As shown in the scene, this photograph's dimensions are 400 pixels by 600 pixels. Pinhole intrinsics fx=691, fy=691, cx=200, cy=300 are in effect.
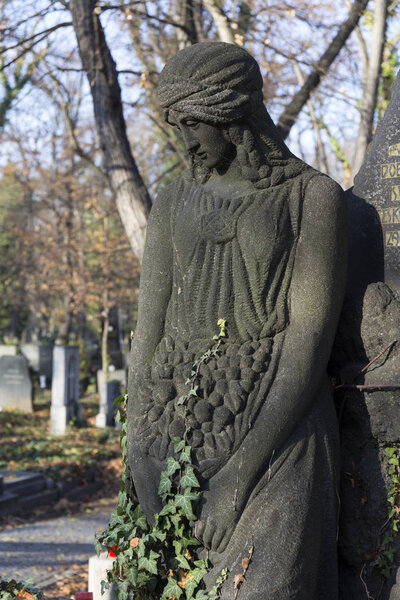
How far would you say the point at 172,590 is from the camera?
9.29 feet

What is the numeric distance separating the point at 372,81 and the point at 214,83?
7.39 metres

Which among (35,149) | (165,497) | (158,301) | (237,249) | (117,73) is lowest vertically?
(165,497)

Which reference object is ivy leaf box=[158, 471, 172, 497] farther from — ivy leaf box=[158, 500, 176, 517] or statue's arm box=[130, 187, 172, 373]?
statue's arm box=[130, 187, 172, 373]

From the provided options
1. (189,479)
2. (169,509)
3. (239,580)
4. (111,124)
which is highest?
(111,124)

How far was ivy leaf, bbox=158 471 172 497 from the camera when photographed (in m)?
2.79

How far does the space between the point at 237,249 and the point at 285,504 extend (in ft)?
3.44

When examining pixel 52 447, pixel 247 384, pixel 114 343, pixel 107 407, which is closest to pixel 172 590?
pixel 247 384

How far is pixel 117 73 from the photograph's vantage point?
8.09m

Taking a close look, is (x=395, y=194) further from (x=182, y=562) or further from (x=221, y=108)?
(x=182, y=562)

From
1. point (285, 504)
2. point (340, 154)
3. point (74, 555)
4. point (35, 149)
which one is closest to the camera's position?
point (285, 504)

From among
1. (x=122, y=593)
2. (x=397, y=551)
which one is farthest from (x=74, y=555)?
(x=397, y=551)

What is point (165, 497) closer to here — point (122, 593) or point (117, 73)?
point (122, 593)

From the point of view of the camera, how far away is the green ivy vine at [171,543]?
9.05 feet

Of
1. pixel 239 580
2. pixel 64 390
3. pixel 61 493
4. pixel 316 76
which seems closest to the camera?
pixel 239 580
